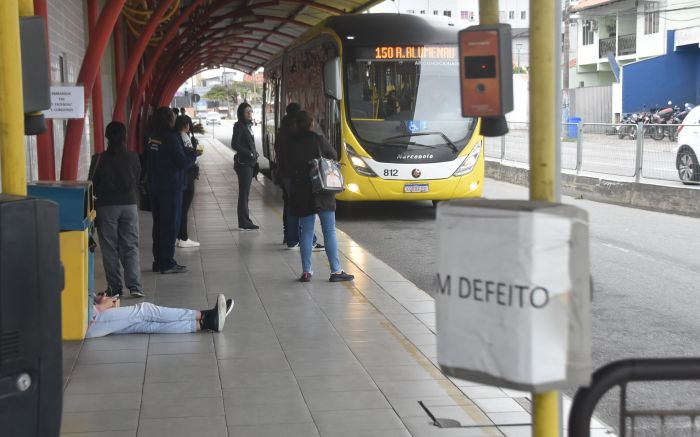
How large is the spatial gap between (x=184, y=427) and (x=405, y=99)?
38.1 feet

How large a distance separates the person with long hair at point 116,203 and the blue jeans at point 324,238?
1.83m

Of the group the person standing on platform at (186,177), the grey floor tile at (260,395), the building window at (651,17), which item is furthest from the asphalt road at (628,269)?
the building window at (651,17)

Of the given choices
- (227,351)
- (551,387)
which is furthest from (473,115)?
(227,351)

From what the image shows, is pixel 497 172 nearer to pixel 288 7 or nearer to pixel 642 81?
pixel 288 7

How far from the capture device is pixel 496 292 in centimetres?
313

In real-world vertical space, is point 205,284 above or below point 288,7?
below

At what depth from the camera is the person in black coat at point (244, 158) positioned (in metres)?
14.6

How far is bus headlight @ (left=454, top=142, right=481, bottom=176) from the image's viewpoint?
644 inches

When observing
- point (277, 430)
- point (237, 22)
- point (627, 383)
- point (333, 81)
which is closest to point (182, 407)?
point (277, 430)

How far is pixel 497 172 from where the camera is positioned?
83.2 feet

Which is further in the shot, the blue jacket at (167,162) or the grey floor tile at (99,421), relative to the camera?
the blue jacket at (167,162)

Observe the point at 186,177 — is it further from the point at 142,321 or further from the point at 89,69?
the point at 142,321

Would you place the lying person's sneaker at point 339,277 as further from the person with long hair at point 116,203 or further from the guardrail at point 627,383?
the guardrail at point 627,383

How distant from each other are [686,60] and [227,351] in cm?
4145
